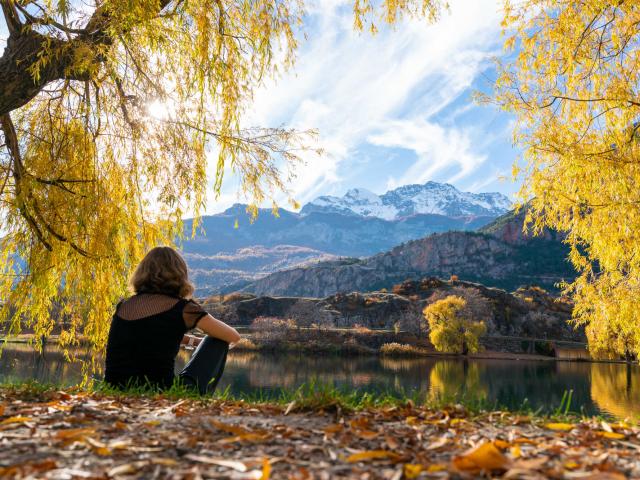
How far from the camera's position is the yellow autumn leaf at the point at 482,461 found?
1787 mm

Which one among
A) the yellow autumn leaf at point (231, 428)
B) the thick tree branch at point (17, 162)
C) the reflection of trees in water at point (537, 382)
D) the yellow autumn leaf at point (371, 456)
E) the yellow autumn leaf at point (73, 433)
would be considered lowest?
the reflection of trees in water at point (537, 382)

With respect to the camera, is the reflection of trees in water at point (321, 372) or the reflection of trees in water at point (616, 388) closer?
the reflection of trees in water at point (616, 388)

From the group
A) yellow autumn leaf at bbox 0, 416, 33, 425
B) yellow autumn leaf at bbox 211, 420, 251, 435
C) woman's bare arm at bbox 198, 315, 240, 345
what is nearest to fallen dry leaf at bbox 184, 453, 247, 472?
yellow autumn leaf at bbox 211, 420, 251, 435

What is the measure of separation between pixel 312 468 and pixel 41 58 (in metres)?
4.66

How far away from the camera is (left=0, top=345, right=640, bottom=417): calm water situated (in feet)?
96.2

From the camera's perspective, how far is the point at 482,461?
1802 mm

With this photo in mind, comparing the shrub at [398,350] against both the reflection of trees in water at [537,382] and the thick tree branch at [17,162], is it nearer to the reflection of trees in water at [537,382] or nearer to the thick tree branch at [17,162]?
the reflection of trees in water at [537,382]

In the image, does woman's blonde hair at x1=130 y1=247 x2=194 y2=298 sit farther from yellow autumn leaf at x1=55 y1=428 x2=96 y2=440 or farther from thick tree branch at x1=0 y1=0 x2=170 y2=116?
thick tree branch at x1=0 y1=0 x2=170 y2=116

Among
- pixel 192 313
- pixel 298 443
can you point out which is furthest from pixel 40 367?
pixel 298 443

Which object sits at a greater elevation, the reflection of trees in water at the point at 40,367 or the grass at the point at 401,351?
the reflection of trees in water at the point at 40,367

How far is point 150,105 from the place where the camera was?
242 inches

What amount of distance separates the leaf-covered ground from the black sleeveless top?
29.9 inches

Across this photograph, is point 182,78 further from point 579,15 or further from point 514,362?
point 514,362

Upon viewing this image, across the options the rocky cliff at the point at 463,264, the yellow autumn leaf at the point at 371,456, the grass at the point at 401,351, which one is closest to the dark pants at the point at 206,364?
the yellow autumn leaf at the point at 371,456
